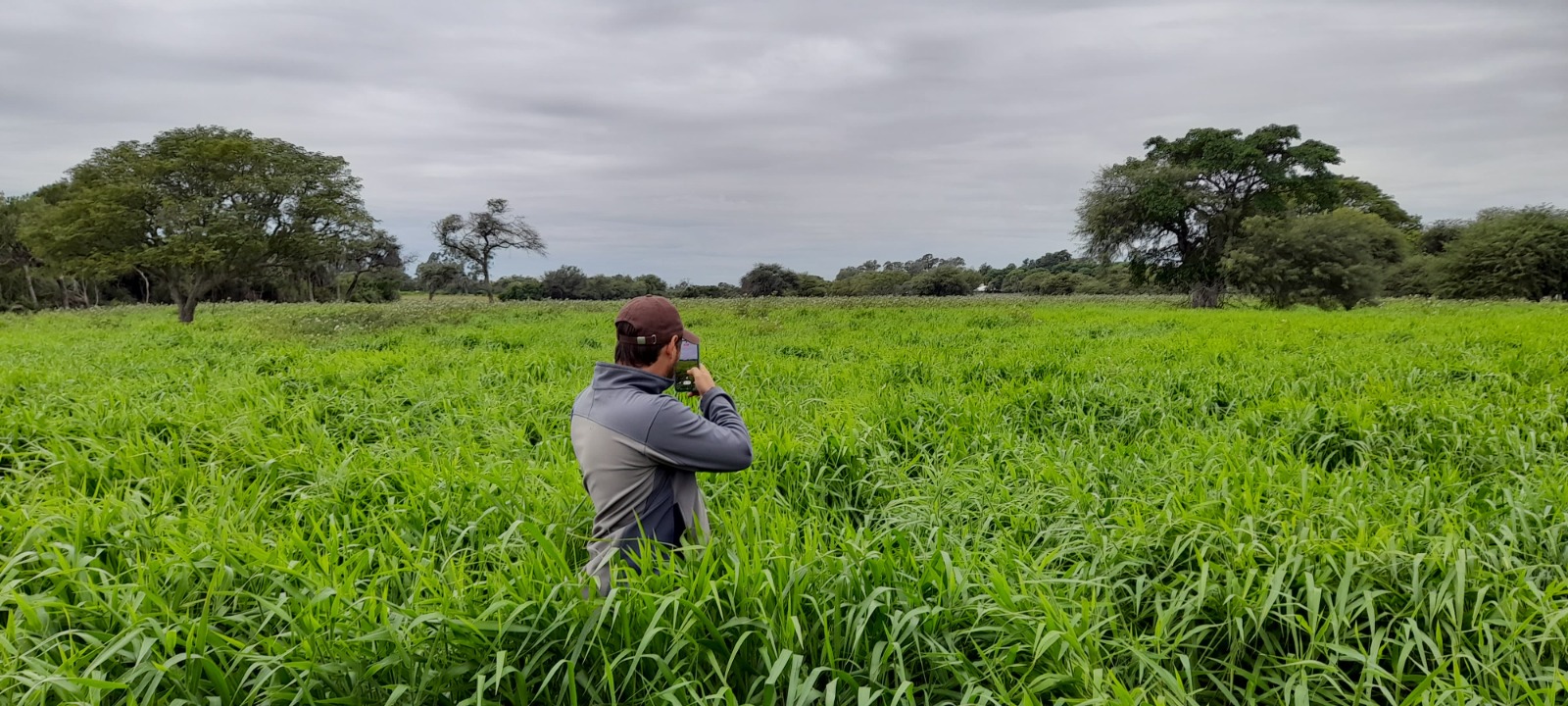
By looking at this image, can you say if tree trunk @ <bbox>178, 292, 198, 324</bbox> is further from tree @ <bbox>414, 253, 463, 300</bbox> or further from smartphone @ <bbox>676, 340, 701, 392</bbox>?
tree @ <bbox>414, 253, 463, 300</bbox>

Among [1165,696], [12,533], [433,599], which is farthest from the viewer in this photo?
[12,533]

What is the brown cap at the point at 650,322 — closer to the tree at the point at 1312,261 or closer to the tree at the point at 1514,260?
the tree at the point at 1312,261

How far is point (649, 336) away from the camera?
7.79 ft

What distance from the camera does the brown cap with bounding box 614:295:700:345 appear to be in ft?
7.79

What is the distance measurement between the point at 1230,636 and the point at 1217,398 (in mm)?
4725

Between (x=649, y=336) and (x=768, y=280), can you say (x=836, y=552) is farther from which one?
(x=768, y=280)

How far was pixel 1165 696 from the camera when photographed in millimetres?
2104

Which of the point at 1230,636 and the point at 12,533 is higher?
the point at 12,533

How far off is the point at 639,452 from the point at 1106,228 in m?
33.4

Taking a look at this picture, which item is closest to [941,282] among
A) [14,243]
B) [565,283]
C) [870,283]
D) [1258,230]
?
[870,283]

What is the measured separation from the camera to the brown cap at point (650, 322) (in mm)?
2375

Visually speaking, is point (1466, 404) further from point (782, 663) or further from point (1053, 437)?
point (782, 663)

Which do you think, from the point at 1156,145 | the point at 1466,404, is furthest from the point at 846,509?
the point at 1156,145

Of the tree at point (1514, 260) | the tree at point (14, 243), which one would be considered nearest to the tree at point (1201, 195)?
the tree at point (1514, 260)
